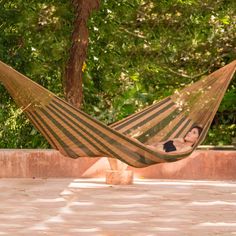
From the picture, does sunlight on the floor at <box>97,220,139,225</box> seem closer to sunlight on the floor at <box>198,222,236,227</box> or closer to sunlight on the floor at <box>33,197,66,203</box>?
sunlight on the floor at <box>198,222,236,227</box>

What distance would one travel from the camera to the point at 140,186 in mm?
7402

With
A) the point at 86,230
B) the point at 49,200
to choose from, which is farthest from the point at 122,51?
the point at 86,230

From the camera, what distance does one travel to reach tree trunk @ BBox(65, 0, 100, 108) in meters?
9.66

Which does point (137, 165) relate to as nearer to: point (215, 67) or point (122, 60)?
point (122, 60)

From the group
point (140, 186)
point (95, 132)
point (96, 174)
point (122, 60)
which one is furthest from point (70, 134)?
point (122, 60)

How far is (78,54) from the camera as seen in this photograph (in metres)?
9.74

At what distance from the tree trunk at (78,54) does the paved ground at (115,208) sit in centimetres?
195

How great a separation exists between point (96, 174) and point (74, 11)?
9.53 ft

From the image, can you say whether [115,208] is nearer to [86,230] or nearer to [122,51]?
[86,230]

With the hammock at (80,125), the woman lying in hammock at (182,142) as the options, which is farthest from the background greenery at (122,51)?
the hammock at (80,125)

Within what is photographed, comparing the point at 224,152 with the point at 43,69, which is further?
the point at 43,69

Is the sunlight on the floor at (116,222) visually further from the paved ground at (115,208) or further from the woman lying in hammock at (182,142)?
the woman lying in hammock at (182,142)

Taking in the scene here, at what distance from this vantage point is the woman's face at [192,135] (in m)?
6.72

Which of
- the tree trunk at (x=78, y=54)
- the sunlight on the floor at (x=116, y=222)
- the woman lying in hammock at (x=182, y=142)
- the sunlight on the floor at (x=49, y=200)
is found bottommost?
the sunlight on the floor at (x=116, y=222)
